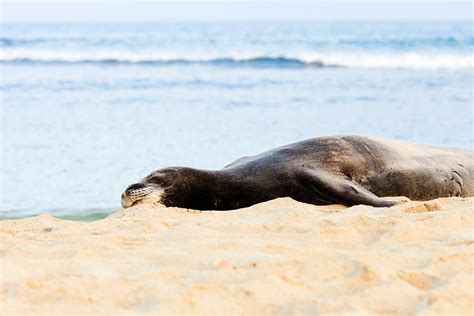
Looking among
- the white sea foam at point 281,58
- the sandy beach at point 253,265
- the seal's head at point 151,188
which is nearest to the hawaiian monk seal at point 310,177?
the seal's head at point 151,188

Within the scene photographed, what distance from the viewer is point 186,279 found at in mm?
3635

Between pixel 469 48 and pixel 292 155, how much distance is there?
34.5 m

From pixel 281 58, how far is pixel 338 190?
29.1 metres

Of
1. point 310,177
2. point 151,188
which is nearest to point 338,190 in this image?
point 310,177

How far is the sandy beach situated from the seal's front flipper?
535 mm

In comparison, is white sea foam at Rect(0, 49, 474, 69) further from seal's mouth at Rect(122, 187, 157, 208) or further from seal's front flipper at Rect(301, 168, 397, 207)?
Result: seal's mouth at Rect(122, 187, 157, 208)

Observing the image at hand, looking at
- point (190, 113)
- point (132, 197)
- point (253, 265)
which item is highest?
point (253, 265)

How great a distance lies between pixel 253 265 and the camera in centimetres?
376

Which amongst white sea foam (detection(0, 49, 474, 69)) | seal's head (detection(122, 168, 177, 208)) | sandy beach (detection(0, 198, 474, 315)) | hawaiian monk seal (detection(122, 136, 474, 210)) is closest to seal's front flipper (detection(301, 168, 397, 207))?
hawaiian monk seal (detection(122, 136, 474, 210))

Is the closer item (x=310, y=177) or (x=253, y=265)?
(x=253, y=265)

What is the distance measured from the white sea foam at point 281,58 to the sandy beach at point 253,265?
2591cm

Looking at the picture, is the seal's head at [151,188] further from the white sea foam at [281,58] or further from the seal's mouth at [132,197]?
the white sea foam at [281,58]

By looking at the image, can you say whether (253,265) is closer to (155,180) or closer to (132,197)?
(132,197)

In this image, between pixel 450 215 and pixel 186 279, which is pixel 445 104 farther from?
pixel 186 279
